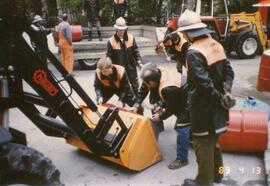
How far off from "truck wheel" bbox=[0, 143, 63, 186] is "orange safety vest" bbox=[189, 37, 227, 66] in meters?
1.86

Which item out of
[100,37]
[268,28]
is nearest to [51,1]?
[100,37]

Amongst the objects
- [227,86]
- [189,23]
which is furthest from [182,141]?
[189,23]

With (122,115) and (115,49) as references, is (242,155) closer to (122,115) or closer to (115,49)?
(122,115)

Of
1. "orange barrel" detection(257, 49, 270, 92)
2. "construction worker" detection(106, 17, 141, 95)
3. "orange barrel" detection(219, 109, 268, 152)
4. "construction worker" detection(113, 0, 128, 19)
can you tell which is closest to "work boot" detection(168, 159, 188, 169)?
"orange barrel" detection(219, 109, 268, 152)

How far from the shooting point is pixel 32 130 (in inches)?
281

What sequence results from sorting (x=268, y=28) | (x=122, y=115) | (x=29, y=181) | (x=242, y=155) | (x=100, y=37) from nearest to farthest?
(x=29, y=181)
(x=122, y=115)
(x=242, y=155)
(x=100, y=37)
(x=268, y=28)

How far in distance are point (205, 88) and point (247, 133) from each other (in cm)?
170

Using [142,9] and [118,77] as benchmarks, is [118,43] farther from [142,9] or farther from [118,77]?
[142,9]

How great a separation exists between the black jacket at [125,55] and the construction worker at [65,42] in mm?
4540

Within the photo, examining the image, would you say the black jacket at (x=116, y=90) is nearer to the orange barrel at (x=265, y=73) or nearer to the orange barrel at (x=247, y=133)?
the orange barrel at (x=247, y=133)

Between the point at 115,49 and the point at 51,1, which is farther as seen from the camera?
the point at 51,1

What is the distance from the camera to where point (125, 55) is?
24.3 feet

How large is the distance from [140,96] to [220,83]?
5.38ft

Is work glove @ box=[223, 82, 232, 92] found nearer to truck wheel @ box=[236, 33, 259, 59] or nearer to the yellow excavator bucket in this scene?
the yellow excavator bucket
